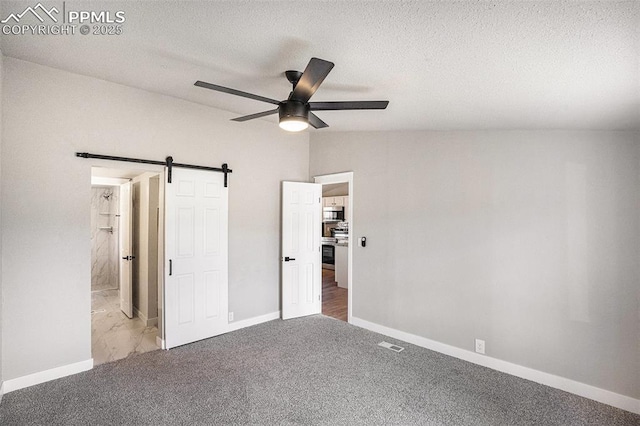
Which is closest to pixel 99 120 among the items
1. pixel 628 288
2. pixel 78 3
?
pixel 78 3

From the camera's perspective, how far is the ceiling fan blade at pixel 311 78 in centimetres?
189

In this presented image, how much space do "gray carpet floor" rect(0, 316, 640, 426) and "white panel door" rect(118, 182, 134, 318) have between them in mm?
1760

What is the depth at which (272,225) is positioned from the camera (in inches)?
187

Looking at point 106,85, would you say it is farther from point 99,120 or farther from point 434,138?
point 434,138

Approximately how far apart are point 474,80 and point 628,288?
2141mm

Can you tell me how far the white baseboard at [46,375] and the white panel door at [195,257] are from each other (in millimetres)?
786

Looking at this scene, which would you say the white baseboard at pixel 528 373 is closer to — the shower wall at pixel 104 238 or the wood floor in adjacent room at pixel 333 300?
the wood floor in adjacent room at pixel 333 300

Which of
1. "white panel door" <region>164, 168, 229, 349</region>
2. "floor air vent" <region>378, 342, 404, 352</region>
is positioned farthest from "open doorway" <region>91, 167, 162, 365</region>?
"floor air vent" <region>378, 342, 404, 352</region>

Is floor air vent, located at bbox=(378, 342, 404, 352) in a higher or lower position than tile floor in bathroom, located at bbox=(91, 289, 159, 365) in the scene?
lower

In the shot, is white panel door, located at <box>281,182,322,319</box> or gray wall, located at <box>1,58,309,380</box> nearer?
gray wall, located at <box>1,58,309,380</box>

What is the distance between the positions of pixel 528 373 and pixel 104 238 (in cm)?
796

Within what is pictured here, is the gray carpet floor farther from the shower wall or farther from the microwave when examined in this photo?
the microwave

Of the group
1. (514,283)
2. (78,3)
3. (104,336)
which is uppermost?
(78,3)

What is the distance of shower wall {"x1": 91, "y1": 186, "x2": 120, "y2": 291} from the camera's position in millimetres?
6906
